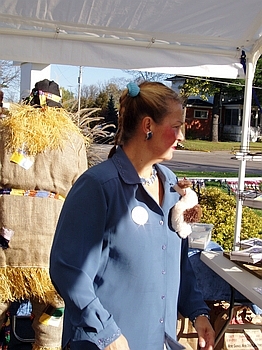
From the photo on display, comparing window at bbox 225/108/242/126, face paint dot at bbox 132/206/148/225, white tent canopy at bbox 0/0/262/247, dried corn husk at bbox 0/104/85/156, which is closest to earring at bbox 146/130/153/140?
face paint dot at bbox 132/206/148/225

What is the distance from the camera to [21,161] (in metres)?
2.54

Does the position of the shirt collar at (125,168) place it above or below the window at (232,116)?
below

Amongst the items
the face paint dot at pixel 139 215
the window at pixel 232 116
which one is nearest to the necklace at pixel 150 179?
the face paint dot at pixel 139 215

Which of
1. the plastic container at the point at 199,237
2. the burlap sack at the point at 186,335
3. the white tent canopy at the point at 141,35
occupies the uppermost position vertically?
the white tent canopy at the point at 141,35

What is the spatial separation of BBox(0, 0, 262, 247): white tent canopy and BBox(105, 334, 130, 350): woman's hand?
2.13m

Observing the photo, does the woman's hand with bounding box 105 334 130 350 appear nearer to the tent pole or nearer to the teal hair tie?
the teal hair tie

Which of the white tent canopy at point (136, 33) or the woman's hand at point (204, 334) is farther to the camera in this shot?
the white tent canopy at point (136, 33)

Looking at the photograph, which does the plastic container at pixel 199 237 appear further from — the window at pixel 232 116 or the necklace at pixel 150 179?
the window at pixel 232 116

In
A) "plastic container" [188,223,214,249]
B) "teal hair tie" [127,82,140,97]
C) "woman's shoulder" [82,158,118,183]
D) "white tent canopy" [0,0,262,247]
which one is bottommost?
"plastic container" [188,223,214,249]

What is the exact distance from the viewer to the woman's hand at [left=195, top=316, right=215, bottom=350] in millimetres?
1675

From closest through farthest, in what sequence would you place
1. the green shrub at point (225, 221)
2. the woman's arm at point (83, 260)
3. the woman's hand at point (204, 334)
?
the woman's arm at point (83, 260) → the woman's hand at point (204, 334) → the green shrub at point (225, 221)

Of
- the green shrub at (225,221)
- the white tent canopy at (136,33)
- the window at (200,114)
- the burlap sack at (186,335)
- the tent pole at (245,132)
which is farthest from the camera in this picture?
the window at (200,114)

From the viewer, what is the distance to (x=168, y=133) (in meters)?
1.54

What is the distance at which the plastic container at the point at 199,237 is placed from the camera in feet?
9.86
